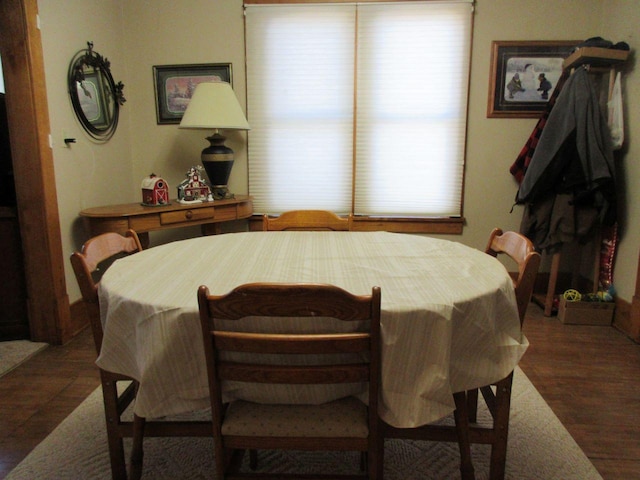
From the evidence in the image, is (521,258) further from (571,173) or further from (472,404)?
(571,173)

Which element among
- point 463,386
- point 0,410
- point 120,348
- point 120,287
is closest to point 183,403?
point 120,348

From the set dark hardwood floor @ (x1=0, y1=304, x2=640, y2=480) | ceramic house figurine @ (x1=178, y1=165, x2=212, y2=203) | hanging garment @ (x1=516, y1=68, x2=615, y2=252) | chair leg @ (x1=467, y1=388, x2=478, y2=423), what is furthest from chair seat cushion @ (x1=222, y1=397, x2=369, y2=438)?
hanging garment @ (x1=516, y1=68, x2=615, y2=252)

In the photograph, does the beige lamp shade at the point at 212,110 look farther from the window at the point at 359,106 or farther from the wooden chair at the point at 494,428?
the wooden chair at the point at 494,428

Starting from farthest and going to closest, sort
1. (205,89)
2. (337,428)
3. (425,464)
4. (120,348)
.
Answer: (205,89) → (425,464) → (120,348) → (337,428)

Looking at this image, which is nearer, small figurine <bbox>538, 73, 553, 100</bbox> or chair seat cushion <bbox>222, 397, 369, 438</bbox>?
chair seat cushion <bbox>222, 397, 369, 438</bbox>

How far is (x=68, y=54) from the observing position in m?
2.62

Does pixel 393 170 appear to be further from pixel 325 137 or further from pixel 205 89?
pixel 205 89

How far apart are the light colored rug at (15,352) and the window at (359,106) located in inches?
68.0

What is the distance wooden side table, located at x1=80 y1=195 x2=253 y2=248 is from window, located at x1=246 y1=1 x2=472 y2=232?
44 cm

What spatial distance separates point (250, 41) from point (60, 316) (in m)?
2.27

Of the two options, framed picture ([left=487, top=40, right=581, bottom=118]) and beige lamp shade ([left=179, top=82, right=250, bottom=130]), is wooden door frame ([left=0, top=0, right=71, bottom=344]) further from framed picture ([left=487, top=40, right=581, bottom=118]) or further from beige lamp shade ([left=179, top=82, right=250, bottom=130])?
framed picture ([left=487, top=40, right=581, bottom=118])

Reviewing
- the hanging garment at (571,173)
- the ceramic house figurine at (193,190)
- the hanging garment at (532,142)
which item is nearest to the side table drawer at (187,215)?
the ceramic house figurine at (193,190)

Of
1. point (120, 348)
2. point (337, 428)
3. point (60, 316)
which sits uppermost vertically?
point (120, 348)

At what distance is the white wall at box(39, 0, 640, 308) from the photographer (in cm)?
296
